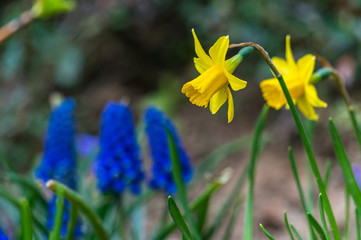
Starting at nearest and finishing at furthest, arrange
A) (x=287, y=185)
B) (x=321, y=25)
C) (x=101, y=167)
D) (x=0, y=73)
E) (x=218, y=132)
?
(x=101, y=167) → (x=287, y=185) → (x=321, y=25) → (x=218, y=132) → (x=0, y=73)

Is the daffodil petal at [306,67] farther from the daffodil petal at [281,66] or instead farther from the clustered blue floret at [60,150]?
the clustered blue floret at [60,150]

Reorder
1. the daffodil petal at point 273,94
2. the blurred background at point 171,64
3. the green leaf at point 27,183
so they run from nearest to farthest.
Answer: the daffodil petal at point 273,94 → the green leaf at point 27,183 → the blurred background at point 171,64

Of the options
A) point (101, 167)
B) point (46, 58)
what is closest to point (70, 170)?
point (101, 167)

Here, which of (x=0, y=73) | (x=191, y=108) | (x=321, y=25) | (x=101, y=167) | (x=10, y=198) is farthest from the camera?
(x=0, y=73)

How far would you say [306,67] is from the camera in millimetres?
867

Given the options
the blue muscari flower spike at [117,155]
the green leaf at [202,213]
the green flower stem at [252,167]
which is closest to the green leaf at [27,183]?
the blue muscari flower spike at [117,155]

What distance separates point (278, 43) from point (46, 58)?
1287mm

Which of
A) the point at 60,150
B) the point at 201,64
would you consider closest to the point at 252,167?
the point at 201,64

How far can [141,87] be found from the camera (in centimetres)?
290

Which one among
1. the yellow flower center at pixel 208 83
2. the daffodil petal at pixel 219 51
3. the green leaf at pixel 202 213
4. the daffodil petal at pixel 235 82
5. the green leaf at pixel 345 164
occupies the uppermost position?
the daffodil petal at pixel 219 51

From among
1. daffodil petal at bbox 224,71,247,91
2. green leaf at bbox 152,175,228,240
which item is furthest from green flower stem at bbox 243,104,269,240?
daffodil petal at bbox 224,71,247,91

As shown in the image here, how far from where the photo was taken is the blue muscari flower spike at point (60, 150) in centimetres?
114

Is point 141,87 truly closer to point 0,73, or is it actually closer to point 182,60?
point 182,60

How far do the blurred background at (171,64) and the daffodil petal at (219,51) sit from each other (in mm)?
1315
